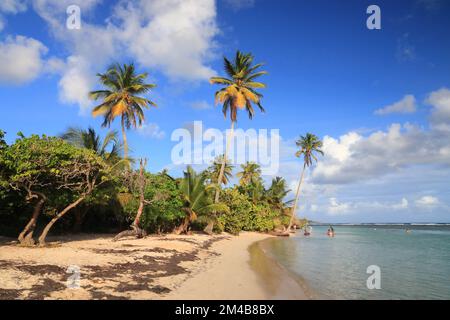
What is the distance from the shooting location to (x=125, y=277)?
958 cm

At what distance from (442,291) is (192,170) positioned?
1729 centimetres

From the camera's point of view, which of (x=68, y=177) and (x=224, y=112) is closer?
(x=68, y=177)

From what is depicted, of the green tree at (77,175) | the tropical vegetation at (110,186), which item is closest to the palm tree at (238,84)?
the tropical vegetation at (110,186)

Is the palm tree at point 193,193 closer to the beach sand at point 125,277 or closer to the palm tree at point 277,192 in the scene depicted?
the beach sand at point 125,277

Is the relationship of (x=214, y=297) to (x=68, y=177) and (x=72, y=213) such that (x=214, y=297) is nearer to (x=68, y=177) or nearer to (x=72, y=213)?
(x=68, y=177)

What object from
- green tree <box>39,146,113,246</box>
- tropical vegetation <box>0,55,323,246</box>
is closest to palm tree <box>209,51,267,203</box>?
tropical vegetation <box>0,55,323,246</box>

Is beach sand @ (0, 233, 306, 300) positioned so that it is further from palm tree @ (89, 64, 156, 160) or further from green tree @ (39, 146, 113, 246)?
palm tree @ (89, 64, 156, 160)

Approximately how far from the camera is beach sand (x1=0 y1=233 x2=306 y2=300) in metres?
7.60

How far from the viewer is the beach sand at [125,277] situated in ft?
24.9
